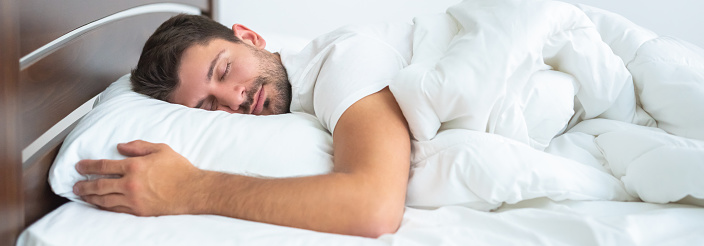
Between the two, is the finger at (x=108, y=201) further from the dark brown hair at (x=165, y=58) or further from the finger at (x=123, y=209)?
the dark brown hair at (x=165, y=58)

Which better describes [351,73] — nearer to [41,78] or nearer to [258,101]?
[258,101]

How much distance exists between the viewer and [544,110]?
119 cm

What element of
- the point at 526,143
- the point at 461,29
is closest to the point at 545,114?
the point at 526,143

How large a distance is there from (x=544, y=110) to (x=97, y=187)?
2.86 feet

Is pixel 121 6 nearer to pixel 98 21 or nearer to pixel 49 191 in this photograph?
pixel 98 21

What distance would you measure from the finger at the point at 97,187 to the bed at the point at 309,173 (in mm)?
29

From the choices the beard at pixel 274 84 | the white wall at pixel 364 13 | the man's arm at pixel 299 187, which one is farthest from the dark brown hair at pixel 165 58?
the white wall at pixel 364 13

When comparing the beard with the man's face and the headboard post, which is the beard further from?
the headboard post

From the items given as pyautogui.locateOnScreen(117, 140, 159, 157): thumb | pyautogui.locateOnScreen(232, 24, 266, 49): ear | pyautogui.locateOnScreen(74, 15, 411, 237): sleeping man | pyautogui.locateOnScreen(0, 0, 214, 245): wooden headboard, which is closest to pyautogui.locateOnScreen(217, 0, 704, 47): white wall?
pyautogui.locateOnScreen(232, 24, 266, 49): ear

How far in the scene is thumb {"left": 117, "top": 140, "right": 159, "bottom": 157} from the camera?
3.53 feet

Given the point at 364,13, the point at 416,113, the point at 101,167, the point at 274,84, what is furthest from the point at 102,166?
the point at 364,13

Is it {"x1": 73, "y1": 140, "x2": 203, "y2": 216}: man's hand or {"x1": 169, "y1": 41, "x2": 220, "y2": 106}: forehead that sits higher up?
{"x1": 169, "y1": 41, "x2": 220, "y2": 106}: forehead

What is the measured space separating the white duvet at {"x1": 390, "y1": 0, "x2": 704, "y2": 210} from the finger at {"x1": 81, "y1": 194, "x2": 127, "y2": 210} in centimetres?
52

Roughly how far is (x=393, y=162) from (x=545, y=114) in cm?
38
